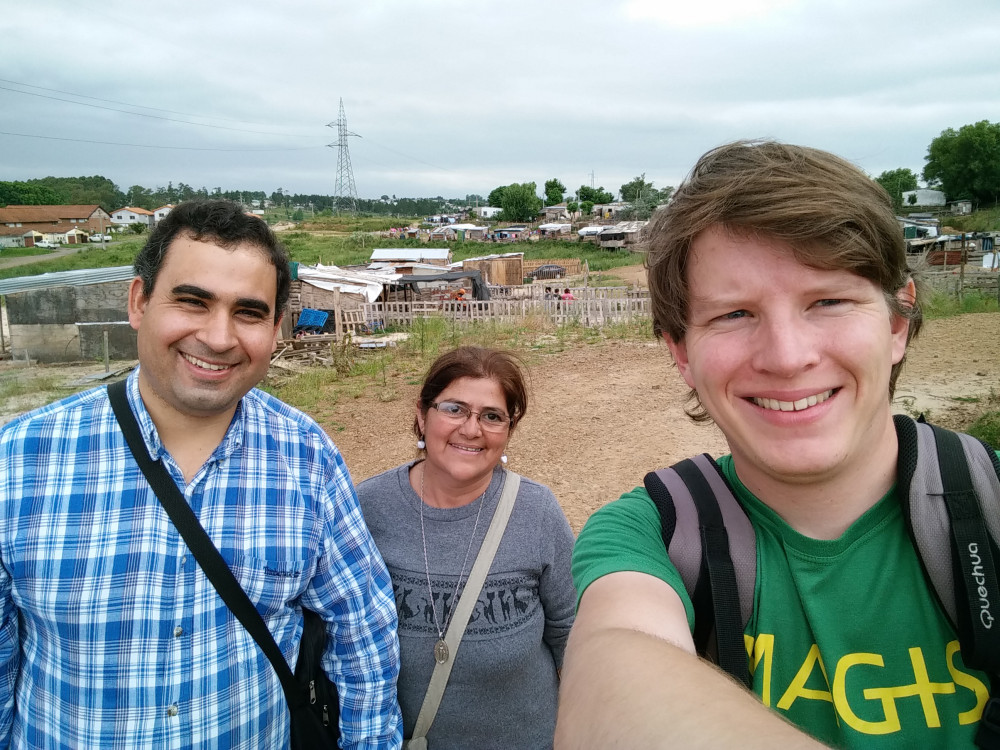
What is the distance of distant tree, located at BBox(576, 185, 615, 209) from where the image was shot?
120 metres

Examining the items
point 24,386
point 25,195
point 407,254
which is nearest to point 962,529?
point 24,386

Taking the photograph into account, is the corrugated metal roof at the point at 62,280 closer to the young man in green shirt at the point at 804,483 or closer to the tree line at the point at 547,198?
the young man in green shirt at the point at 804,483

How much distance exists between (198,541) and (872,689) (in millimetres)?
1692

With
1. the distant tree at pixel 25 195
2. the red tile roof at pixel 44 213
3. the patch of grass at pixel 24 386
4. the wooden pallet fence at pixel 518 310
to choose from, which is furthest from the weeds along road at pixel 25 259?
the distant tree at pixel 25 195

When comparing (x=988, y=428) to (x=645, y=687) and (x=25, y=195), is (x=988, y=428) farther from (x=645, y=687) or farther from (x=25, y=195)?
(x=25, y=195)

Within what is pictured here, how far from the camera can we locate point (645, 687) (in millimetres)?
894

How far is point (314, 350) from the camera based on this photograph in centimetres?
1748

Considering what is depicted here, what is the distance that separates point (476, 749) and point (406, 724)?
0.28 metres

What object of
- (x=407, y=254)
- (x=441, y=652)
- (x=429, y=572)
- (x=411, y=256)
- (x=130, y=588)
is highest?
(x=407, y=254)

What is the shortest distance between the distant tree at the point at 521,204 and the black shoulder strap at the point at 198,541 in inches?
4206

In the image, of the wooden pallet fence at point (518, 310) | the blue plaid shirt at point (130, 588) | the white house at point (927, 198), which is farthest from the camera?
the white house at point (927, 198)

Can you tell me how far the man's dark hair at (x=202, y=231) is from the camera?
1957 millimetres

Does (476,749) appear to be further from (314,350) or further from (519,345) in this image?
(314,350)

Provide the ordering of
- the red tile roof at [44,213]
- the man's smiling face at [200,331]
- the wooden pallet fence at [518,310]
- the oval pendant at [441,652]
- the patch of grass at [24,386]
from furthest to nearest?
the red tile roof at [44,213] < the wooden pallet fence at [518,310] < the patch of grass at [24,386] < the oval pendant at [441,652] < the man's smiling face at [200,331]
